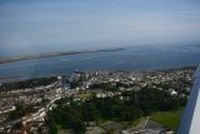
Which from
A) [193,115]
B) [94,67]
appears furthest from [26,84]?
[193,115]

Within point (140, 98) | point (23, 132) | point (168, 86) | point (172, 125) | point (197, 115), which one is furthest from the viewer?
point (168, 86)

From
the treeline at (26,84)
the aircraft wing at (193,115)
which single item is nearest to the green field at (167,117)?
the treeline at (26,84)

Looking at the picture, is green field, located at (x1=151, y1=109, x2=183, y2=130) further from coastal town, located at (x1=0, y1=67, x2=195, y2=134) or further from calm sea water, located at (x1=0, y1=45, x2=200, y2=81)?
calm sea water, located at (x1=0, y1=45, x2=200, y2=81)

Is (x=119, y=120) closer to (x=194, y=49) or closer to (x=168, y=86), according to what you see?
(x=168, y=86)

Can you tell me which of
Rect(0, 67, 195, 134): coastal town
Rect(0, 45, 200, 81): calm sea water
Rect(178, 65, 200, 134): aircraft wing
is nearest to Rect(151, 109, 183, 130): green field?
Rect(0, 67, 195, 134): coastal town

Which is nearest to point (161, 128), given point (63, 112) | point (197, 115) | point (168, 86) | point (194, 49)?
point (63, 112)

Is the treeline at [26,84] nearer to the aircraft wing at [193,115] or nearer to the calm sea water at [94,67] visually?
the calm sea water at [94,67]
